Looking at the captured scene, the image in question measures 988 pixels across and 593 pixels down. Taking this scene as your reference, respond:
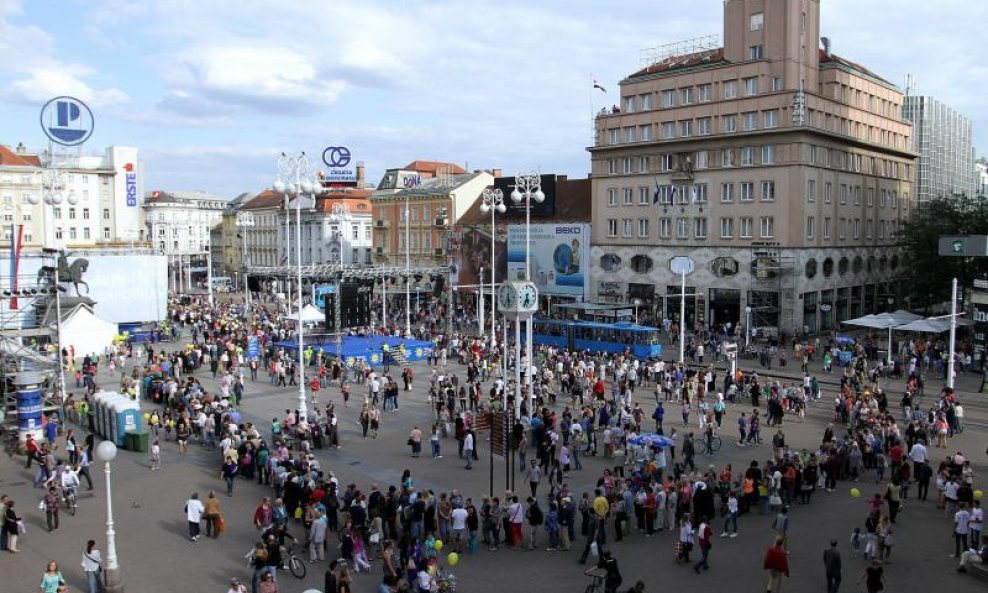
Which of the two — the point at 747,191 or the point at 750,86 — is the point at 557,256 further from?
the point at 750,86

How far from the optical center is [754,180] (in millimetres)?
54969

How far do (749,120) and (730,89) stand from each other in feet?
8.56

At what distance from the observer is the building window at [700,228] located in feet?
189

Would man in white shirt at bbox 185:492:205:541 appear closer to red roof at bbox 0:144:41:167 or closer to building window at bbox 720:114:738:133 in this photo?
building window at bbox 720:114:738:133

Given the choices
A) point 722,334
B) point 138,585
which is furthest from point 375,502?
point 722,334

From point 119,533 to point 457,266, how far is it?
56644 millimetres

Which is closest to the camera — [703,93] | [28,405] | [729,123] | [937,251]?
[28,405]

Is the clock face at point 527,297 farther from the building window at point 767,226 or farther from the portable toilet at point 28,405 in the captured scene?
the building window at point 767,226

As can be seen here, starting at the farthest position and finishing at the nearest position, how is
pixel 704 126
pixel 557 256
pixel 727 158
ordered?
pixel 557 256 → pixel 704 126 → pixel 727 158

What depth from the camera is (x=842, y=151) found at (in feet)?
189

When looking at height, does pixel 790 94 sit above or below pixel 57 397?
above

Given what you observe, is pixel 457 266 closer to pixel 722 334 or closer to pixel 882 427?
pixel 722 334

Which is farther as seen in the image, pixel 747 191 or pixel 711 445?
pixel 747 191

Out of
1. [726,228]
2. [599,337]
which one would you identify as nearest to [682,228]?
[726,228]
